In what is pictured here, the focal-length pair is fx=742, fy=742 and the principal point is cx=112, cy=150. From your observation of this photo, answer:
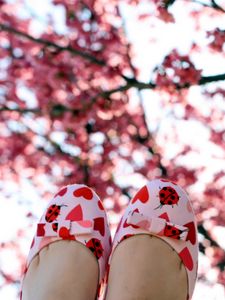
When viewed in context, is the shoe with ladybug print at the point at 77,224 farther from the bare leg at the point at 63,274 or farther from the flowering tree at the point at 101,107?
the flowering tree at the point at 101,107

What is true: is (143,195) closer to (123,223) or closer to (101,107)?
(123,223)

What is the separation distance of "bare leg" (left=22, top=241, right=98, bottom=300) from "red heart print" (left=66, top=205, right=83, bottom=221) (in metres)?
0.05

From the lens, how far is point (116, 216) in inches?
127

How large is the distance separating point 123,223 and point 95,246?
7cm

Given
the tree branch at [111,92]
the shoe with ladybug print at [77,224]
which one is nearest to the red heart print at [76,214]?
the shoe with ladybug print at [77,224]

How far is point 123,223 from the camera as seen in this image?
1.45 m

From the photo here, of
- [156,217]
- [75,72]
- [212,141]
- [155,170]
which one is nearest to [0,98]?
[75,72]

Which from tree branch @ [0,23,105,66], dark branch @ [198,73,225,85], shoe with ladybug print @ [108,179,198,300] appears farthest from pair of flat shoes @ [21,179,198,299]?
tree branch @ [0,23,105,66]

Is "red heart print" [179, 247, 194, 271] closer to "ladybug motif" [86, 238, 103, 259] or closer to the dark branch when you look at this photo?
"ladybug motif" [86, 238, 103, 259]

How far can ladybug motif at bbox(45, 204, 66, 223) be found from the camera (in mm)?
1472

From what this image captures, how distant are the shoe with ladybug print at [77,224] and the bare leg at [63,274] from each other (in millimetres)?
16

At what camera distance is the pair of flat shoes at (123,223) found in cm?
139

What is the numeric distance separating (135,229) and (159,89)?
130 cm

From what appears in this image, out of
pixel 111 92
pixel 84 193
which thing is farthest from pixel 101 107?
pixel 84 193
